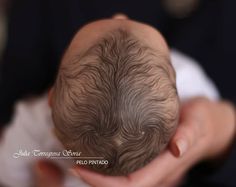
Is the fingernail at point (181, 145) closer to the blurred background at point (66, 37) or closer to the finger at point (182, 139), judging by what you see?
the finger at point (182, 139)

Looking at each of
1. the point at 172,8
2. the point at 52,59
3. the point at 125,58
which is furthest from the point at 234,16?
the point at 125,58

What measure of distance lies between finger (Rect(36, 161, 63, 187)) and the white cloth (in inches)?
0.8

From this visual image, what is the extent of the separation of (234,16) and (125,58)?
0.64 m

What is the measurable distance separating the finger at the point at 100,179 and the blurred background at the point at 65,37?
522mm

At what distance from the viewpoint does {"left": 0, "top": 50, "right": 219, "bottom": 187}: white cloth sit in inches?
32.9

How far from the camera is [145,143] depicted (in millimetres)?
587

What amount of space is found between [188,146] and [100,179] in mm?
155

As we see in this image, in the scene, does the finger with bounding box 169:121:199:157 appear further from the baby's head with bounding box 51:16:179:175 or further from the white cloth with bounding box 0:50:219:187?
the white cloth with bounding box 0:50:219:187

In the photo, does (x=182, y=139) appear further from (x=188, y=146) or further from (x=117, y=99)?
(x=117, y=99)

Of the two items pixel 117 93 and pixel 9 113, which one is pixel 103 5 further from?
pixel 117 93

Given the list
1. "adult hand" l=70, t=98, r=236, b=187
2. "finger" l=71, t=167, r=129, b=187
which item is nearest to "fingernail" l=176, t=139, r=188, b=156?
"adult hand" l=70, t=98, r=236, b=187

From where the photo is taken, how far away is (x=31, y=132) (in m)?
0.86

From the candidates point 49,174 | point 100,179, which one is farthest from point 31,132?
point 100,179

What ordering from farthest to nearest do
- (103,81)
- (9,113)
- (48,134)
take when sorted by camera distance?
(9,113)
(48,134)
(103,81)
